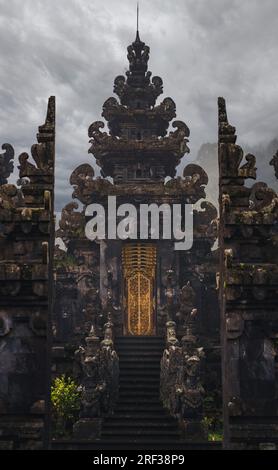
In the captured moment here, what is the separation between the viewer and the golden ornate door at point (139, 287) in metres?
24.8

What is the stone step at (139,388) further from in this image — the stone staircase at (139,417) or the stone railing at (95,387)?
the stone railing at (95,387)

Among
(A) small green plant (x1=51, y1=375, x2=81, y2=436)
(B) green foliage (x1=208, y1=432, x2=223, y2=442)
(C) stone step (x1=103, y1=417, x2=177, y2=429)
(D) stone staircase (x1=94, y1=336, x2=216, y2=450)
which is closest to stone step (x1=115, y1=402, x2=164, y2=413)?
(D) stone staircase (x1=94, y1=336, x2=216, y2=450)

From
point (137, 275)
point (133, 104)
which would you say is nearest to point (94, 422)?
point (137, 275)

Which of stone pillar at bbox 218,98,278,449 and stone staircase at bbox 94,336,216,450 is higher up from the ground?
stone pillar at bbox 218,98,278,449

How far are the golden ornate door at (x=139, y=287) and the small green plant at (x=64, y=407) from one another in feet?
27.3

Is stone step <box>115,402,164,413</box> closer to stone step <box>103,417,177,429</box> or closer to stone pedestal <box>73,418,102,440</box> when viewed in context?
stone step <box>103,417,177,429</box>

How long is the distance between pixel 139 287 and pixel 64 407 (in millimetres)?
9649

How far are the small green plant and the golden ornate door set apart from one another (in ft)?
27.3

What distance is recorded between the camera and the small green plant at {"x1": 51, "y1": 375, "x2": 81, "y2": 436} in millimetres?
16062

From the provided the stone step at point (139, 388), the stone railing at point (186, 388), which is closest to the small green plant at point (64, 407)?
the stone step at point (139, 388)

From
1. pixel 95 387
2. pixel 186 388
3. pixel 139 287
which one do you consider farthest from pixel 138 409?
pixel 139 287

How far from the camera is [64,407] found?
1627 centimetres

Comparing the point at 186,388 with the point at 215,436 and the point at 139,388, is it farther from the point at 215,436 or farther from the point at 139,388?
the point at 139,388
